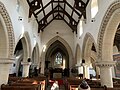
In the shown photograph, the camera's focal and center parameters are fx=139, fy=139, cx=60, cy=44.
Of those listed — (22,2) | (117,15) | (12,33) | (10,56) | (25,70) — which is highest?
(22,2)

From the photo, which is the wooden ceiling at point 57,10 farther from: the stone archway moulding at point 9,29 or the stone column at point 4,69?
the stone column at point 4,69

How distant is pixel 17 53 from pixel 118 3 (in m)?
15.6

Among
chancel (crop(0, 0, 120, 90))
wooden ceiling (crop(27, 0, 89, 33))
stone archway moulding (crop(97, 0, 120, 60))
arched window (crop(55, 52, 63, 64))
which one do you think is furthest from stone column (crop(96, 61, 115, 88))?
arched window (crop(55, 52, 63, 64))

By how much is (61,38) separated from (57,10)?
3861 millimetres

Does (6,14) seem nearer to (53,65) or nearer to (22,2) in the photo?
(22,2)

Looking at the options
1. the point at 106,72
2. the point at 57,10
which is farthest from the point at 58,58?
the point at 106,72

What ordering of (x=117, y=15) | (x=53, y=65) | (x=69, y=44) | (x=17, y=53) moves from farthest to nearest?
(x=53, y=65) → (x=17, y=53) → (x=69, y=44) → (x=117, y=15)

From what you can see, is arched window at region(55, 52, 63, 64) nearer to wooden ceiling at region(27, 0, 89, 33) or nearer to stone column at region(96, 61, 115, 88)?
wooden ceiling at region(27, 0, 89, 33)

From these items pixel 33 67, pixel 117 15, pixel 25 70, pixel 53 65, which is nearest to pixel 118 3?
pixel 117 15

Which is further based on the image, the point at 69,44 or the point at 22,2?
the point at 69,44

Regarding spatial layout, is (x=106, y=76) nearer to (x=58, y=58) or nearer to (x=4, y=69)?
(x=4, y=69)

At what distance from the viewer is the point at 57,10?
1488 cm

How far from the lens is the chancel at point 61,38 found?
21.9 ft

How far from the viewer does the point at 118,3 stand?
213 inches
